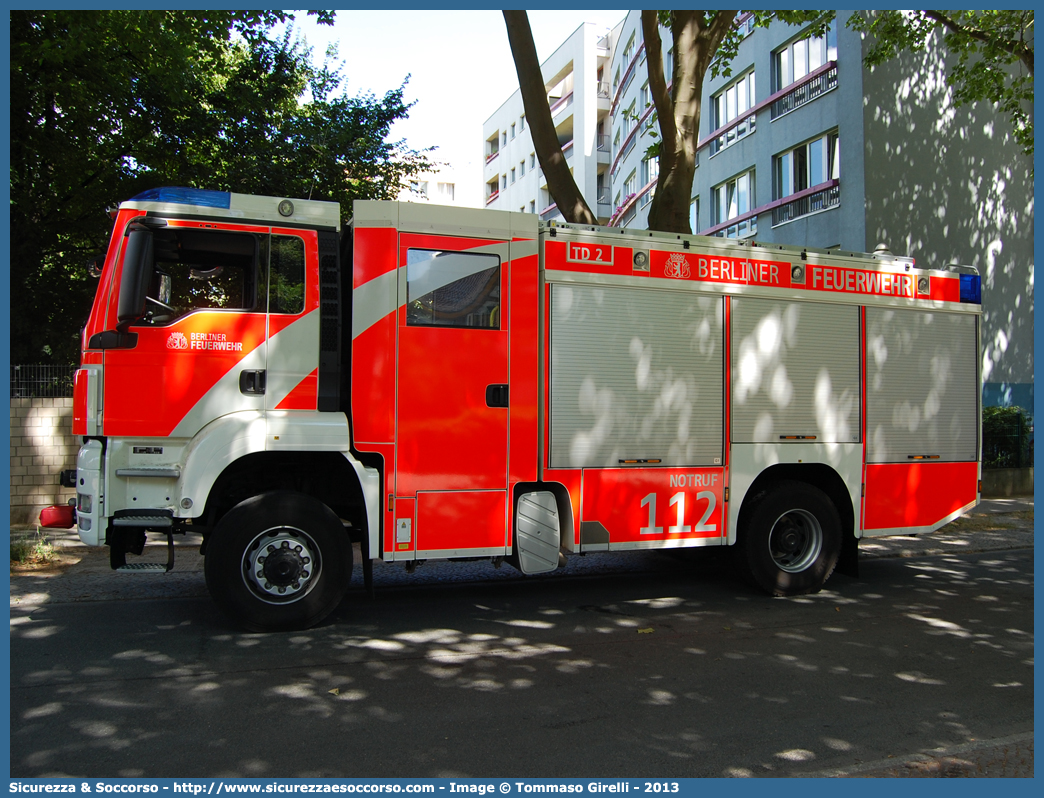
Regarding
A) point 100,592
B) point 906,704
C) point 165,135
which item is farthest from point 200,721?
point 165,135

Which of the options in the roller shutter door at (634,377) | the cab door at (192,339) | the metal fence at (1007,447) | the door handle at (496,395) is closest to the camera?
the cab door at (192,339)

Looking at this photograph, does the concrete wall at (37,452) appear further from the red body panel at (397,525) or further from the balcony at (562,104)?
the balcony at (562,104)

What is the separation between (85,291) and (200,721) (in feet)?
42.7

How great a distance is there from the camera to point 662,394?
22.1 feet

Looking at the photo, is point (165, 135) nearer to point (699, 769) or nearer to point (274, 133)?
point (274, 133)

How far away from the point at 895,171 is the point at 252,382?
58.3 ft

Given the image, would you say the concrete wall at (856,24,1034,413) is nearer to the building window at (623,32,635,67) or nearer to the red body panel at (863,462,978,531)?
the red body panel at (863,462,978,531)

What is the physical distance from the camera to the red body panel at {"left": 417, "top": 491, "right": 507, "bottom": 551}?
6.03 m

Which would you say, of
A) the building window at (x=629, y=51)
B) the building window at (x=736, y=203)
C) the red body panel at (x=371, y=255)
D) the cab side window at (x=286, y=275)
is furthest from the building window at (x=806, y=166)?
the cab side window at (x=286, y=275)

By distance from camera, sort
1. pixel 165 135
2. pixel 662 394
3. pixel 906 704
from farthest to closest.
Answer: pixel 165 135 < pixel 662 394 < pixel 906 704

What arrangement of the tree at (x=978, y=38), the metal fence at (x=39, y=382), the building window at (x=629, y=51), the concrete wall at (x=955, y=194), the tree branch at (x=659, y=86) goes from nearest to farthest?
the tree branch at (x=659, y=86) → the metal fence at (x=39, y=382) → the tree at (x=978, y=38) → the concrete wall at (x=955, y=194) → the building window at (x=629, y=51)

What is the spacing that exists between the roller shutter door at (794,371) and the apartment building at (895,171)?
12.2 m

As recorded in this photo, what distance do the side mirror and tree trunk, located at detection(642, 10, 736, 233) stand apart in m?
5.99

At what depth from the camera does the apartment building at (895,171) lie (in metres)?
18.7
